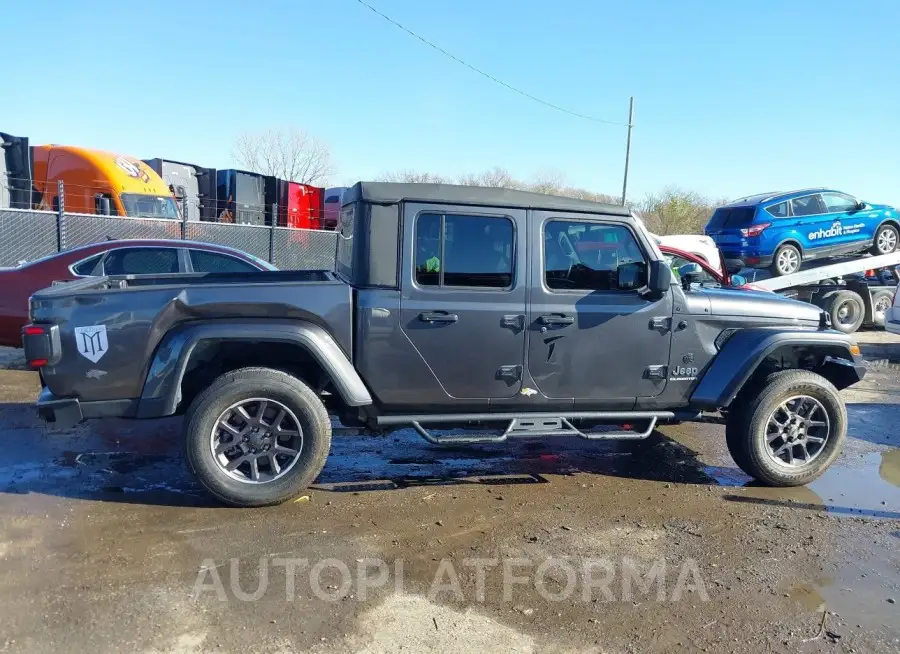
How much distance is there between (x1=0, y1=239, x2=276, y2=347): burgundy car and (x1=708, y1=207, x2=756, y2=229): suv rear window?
916 centimetres

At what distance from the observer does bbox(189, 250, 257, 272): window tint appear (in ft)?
26.6

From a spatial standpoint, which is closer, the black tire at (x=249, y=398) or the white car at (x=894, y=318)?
the black tire at (x=249, y=398)

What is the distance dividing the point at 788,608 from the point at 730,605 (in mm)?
277

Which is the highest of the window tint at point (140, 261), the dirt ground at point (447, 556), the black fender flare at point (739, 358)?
the window tint at point (140, 261)

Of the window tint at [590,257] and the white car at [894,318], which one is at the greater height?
the window tint at [590,257]


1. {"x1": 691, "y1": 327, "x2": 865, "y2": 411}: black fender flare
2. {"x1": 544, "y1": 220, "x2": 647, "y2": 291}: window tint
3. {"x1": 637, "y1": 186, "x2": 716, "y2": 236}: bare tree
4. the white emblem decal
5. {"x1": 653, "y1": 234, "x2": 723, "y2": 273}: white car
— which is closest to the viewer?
the white emblem decal

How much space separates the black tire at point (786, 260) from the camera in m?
Answer: 12.6

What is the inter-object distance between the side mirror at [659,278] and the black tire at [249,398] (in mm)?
2329

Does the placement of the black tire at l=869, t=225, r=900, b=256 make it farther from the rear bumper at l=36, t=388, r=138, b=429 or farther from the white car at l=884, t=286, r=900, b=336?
the rear bumper at l=36, t=388, r=138, b=429

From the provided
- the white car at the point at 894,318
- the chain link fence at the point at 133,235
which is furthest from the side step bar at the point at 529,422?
the white car at the point at 894,318

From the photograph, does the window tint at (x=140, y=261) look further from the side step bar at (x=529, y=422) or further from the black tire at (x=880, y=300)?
the black tire at (x=880, y=300)

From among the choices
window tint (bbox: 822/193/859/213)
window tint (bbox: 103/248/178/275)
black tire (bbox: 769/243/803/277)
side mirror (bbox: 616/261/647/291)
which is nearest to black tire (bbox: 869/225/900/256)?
window tint (bbox: 822/193/859/213)

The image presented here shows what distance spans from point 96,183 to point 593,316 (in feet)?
50.2

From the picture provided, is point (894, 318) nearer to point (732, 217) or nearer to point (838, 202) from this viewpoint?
point (838, 202)
